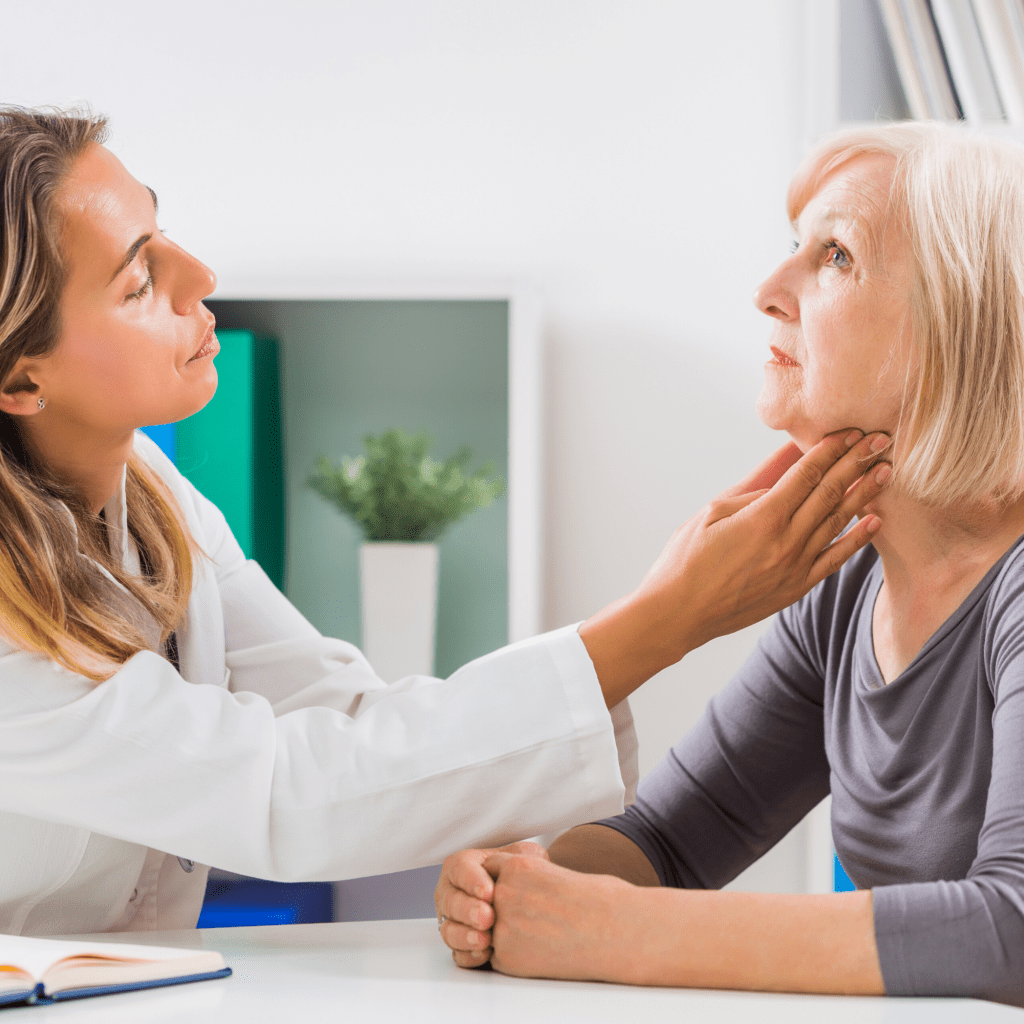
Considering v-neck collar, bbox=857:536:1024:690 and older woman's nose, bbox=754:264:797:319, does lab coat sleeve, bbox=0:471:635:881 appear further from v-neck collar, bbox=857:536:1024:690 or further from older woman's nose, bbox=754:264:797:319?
older woman's nose, bbox=754:264:797:319

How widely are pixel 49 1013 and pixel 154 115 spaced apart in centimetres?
228

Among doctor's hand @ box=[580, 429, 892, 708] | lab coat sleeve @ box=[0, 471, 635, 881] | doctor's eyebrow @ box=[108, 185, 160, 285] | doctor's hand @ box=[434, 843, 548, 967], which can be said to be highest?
doctor's eyebrow @ box=[108, 185, 160, 285]

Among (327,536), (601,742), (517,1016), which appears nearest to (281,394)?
(327,536)

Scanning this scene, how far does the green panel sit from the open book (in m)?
1.53

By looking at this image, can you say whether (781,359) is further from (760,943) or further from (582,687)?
(760,943)

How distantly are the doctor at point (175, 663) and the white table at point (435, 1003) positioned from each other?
0.28 ft

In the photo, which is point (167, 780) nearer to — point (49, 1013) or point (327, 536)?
point (49, 1013)

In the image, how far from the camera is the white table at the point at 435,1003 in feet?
2.10

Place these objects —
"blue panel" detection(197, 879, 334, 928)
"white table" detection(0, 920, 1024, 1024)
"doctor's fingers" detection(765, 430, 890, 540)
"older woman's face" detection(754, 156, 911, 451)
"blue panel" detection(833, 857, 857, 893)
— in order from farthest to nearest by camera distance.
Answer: "blue panel" detection(833, 857, 857, 893)
"blue panel" detection(197, 879, 334, 928)
"older woman's face" detection(754, 156, 911, 451)
"doctor's fingers" detection(765, 430, 890, 540)
"white table" detection(0, 920, 1024, 1024)

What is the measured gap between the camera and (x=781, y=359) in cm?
110

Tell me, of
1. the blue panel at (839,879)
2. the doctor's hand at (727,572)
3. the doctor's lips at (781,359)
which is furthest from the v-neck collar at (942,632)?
the blue panel at (839,879)

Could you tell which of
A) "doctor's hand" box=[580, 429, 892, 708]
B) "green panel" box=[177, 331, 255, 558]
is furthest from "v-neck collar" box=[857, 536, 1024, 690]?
"green panel" box=[177, 331, 255, 558]

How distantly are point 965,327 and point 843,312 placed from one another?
0.37 ft

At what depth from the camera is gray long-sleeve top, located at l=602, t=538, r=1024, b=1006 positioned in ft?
2.22
